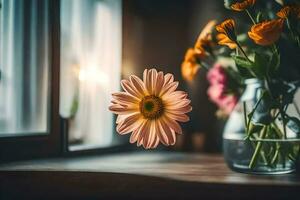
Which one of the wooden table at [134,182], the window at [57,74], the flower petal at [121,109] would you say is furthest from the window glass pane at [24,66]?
the flower petal at [121,109]

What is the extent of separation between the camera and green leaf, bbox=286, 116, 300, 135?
2.84 feet

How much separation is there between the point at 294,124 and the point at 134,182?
34 centimetres

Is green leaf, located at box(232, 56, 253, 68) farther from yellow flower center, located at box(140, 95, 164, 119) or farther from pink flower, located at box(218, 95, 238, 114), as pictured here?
pink flower, located at box(218, 95, 238, 114)

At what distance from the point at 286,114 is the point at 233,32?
0.66ft

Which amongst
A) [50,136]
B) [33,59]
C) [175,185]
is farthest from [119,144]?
[175,185]

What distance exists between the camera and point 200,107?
1.37 metres

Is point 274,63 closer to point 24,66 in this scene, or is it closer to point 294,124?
point 294,124

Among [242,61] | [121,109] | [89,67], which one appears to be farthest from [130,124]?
[89,67]

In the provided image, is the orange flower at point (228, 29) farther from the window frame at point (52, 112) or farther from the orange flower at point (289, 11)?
the window frame at point (52, 112)

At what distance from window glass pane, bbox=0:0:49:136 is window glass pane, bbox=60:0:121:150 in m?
0.05

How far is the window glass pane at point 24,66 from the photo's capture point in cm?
94

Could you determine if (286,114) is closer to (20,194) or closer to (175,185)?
(175,185)

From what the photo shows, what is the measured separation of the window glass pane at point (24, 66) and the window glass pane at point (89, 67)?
0.17 ft

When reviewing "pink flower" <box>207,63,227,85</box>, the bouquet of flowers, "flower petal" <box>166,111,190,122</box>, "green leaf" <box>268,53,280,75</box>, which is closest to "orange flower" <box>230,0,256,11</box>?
the bouquet of flowers
